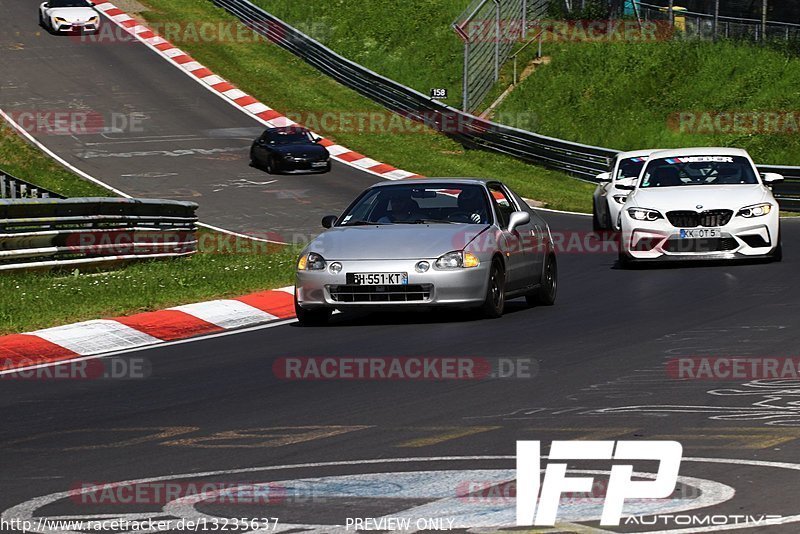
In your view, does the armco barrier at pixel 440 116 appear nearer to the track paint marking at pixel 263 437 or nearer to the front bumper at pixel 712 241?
the front bumper at pixel 712 241

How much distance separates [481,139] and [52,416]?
31.5 metres

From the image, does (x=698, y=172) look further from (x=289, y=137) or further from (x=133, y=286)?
(x=289, y=137)

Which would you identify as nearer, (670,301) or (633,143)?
(670,301)

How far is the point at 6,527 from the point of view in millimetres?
5867

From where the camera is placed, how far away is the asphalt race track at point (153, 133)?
3183cm

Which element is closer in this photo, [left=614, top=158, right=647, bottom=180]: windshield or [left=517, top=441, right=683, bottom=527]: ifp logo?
[left=517, top=441, right=683, bottom=527]: ifp logo

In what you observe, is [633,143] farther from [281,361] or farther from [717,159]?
[281,361]

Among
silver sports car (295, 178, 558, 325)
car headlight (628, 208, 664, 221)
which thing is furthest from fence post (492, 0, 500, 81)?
silver sports car (295, 178, 558, 325)

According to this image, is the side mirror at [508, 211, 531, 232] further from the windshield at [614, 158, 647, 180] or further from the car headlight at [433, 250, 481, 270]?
the windshield at [614, 158, 647, 180]

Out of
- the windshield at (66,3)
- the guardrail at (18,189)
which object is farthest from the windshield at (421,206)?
the windshield at (66,3)

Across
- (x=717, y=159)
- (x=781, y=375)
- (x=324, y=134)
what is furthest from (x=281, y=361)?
(x=324, y=134)

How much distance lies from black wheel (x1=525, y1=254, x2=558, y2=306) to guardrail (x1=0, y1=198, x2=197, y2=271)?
6344 mm

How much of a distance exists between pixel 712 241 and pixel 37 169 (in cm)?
2083

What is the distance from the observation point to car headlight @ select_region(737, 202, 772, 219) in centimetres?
1831
